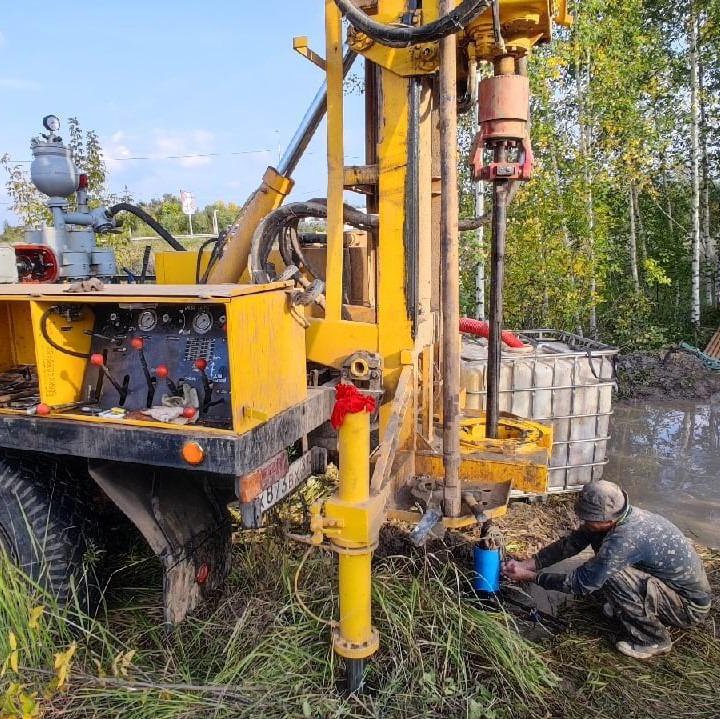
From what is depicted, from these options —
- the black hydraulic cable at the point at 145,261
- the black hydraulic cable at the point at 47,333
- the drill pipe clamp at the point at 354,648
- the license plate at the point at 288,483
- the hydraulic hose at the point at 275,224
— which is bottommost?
the drill pipe clamp at the point at 354,648

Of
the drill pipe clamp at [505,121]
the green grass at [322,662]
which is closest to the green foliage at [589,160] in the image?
the drill pipe clamp at [505,121]

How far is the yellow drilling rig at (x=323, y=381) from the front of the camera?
2654 mm

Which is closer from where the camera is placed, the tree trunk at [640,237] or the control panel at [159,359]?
the control panel at [159,359]

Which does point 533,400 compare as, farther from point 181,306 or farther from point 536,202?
point 536,202

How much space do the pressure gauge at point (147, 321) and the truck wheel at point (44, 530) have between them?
0.90 metres

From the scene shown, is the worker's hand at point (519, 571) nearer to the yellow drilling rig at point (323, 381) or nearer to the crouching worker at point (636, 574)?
the crouching worker at point (636, 574)

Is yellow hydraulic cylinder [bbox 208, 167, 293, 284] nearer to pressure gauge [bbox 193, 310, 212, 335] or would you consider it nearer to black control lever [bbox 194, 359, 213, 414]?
pressure gauge [bbox 193, 310, 212, 335]

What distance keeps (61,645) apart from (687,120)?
43.6 ft

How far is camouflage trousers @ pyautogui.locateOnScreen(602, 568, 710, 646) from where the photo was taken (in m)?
3.29

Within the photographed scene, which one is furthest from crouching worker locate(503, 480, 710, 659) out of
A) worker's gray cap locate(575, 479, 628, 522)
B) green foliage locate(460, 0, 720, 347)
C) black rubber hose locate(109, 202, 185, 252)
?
→ green foliage locate(460, 0, 720, 347)

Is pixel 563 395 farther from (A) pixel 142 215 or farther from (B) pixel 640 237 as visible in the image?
(B) pixel 640 237

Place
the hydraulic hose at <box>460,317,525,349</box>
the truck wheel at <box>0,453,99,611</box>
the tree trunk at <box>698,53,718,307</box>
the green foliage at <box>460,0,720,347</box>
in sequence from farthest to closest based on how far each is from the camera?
the tree trunk at <box>698,53,718,307</box> < the green foliage at <box>460,0,720,347</box> < the hydraulic hose at <box>460,317,525,349</box> < the truck wheel at <box>0,453,99,611</box>

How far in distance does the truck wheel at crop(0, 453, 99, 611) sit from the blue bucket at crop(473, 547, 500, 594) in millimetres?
2018

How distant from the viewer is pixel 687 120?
39.6 ft
